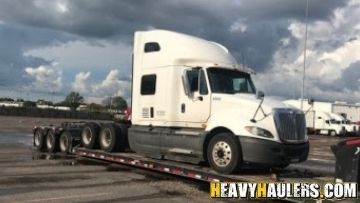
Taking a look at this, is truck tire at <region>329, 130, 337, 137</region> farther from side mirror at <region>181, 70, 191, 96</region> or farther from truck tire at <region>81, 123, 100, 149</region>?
side mirror at <region>181, 70, 191, 96</region>

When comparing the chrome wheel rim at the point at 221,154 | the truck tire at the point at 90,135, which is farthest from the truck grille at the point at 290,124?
the truck tire at the point at 90,135

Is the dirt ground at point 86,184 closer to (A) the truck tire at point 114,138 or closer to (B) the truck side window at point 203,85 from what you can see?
(A) the truck tire at point 114,138

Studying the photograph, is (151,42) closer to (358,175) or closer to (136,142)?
(136,142)

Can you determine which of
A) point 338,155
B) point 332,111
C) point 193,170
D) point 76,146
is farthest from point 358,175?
point 332,111

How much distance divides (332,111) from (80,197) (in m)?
64.4

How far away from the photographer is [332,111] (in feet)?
234

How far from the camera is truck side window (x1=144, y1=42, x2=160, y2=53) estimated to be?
48.0 ft

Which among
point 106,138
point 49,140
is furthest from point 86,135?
point 49,140

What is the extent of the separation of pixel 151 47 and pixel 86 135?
412cm

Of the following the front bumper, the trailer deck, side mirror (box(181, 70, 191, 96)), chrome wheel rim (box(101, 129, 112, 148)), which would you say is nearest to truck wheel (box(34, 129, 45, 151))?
chrome wheel rim (box(101, 129, 112, 148))

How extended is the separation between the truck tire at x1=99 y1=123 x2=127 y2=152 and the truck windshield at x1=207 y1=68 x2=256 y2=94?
159 inches

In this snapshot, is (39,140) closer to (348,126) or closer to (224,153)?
(224,153)

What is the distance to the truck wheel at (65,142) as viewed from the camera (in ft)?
60.1

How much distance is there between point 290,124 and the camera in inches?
473
